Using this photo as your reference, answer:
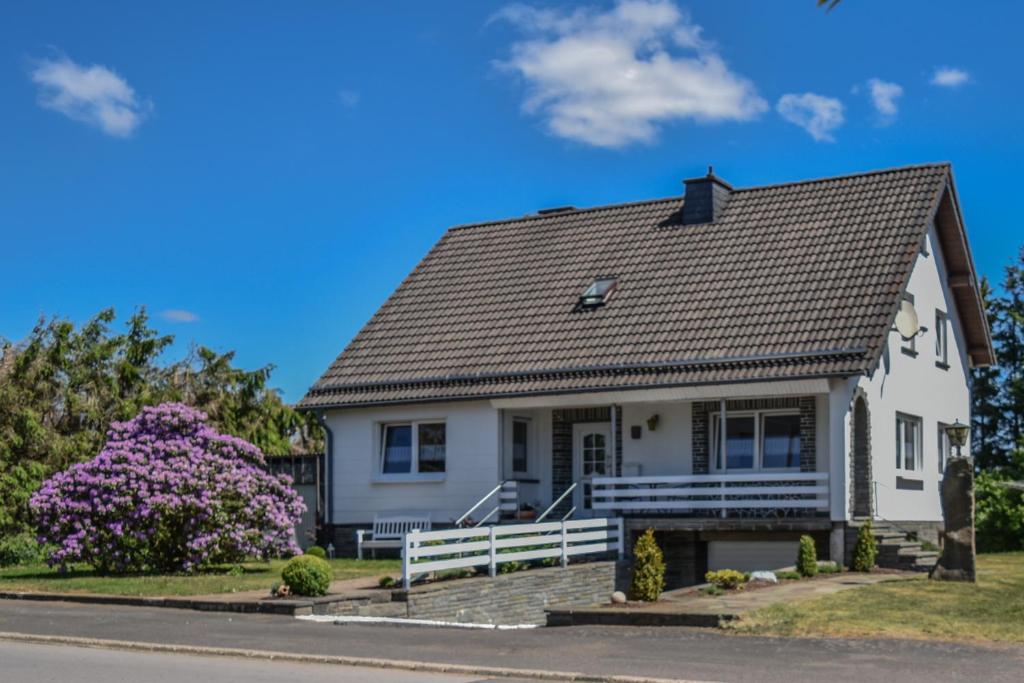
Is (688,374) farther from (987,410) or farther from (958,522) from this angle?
(987,410)

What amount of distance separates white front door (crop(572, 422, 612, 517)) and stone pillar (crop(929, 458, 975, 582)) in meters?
8.98

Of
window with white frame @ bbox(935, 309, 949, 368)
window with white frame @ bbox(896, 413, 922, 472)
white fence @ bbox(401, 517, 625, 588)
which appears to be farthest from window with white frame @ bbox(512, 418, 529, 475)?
window with white frame @ bbox(935, 309, 949, 368)

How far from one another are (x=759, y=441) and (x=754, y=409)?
60 centimetres

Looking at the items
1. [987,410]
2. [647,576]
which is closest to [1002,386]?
[987,410]

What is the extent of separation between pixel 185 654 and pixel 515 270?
60.8 ft

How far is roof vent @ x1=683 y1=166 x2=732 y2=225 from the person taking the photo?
102ft

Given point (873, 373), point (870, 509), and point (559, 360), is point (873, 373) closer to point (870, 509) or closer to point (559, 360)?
point (870, 509)

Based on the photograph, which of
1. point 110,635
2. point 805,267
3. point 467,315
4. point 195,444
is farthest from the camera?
point 467,315

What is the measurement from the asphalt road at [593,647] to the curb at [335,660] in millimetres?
328

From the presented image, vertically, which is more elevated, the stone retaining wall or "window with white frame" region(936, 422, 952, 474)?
"window with white frame" region(936, 422, 952, 474)

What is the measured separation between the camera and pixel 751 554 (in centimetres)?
2658

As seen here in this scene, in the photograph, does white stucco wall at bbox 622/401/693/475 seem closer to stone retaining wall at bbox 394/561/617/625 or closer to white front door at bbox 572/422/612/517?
white front door at bbox 572/422/612/517

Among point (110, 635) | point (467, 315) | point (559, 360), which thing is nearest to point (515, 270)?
point (467, 315)

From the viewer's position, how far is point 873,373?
2616 centimetres
